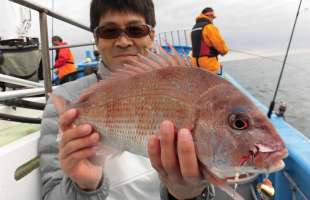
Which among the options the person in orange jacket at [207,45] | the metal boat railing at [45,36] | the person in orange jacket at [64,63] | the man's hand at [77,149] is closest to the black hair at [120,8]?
the metal boat railing at [45,36]

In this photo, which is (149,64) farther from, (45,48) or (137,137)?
(45,48)

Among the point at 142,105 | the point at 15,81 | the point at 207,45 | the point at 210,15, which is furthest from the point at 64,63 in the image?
the point at 142,105

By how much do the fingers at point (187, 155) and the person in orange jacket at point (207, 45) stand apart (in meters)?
6.38

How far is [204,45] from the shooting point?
754 cm

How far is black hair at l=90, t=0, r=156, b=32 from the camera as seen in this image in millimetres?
1953

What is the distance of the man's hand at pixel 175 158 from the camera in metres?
1.11

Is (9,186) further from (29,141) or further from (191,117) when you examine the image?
(191,117)

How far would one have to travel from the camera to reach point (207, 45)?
7523mm

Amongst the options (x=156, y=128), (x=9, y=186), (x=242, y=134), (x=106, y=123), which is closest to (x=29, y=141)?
(x=9, y=186)

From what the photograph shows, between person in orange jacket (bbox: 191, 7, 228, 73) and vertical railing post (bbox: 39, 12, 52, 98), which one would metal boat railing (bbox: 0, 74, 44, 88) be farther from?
person in orange jacket (bbox: 191, 7, 228, 73)

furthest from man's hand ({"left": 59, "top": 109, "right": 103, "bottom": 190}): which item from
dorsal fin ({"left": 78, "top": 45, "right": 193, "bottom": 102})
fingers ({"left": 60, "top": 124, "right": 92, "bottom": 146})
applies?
dorsal fin ({"left": 78, "top": 45, "right": 193, "bottom": 102})

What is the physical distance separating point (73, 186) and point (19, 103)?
1184 millimetres

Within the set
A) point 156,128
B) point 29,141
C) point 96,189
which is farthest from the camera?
Answer: point 29,141

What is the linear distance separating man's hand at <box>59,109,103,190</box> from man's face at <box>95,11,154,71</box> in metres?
0.65
